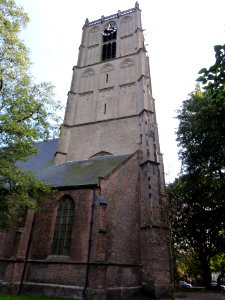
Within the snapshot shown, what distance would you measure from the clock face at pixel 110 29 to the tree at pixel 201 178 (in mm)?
15144

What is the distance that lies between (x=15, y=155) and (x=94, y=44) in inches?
896

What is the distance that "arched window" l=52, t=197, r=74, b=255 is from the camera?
1416cm

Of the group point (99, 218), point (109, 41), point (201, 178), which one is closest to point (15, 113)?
point (99, 218)

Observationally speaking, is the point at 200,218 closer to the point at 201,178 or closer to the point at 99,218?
the point at 201,178

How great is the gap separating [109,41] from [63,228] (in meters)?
22.0

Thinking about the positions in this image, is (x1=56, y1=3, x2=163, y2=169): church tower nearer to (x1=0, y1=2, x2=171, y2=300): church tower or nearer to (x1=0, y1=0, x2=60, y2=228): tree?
(x1=0, y1=2, x2=171, y2=300): church tower

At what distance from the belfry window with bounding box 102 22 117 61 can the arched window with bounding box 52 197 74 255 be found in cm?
1784

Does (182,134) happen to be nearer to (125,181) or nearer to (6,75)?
(125,181)

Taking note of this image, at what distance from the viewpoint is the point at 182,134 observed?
1819 centimetres

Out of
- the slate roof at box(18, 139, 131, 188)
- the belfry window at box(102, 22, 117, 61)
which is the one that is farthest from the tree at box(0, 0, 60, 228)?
the belfry window at box(102, 22, 117, 61)

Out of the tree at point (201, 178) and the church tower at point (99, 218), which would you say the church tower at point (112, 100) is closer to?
the church tower at point (99, 218)

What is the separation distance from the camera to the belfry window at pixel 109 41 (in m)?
27.5

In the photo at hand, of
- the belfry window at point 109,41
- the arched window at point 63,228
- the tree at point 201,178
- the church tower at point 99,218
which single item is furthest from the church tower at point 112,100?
the arched window at point 63,228

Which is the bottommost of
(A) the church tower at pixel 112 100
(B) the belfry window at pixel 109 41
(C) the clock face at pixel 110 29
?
(A) the church tower at pixel 112 100
